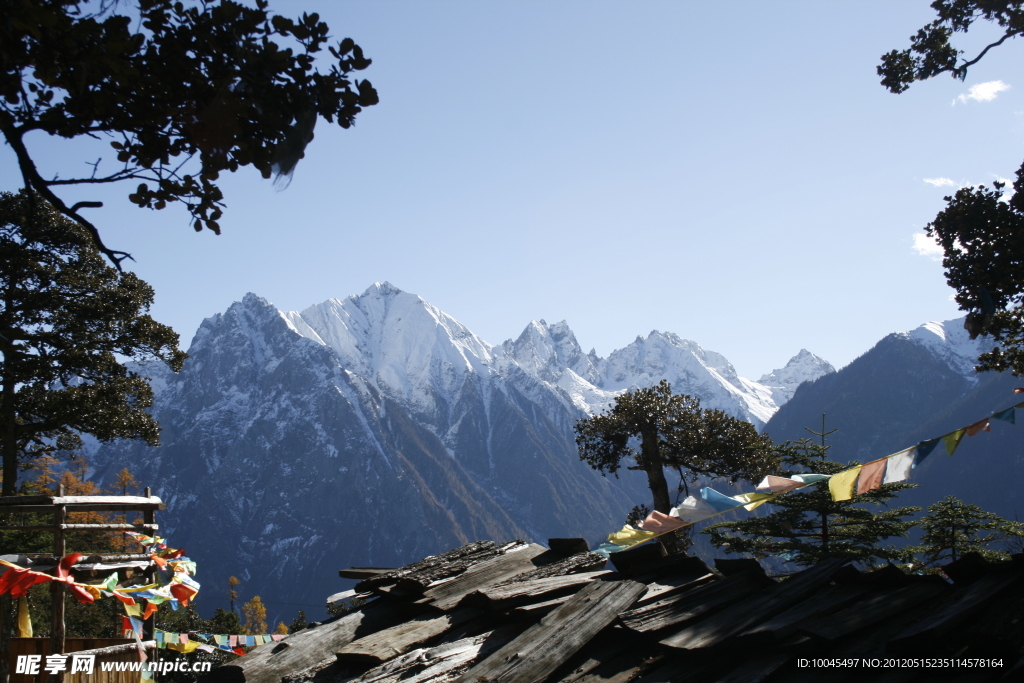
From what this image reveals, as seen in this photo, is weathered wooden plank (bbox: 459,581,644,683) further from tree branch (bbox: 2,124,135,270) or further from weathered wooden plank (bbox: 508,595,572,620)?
tree branch (bbox: 2,124,135,270)

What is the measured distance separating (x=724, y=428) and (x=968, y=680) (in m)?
18.5

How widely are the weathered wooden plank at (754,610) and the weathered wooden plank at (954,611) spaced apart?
0.98m

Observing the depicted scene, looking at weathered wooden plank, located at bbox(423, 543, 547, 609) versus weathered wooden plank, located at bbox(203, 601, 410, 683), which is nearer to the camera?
weathered wooden plank, located at bbox(203, 601, 410, 683)

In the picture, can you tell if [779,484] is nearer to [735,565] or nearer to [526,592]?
[735,565]

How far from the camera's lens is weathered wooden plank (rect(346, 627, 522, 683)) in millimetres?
5493

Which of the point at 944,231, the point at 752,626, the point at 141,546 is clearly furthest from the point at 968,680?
the point at 944,231

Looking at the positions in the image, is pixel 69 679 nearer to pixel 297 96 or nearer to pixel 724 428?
pixel 297 96

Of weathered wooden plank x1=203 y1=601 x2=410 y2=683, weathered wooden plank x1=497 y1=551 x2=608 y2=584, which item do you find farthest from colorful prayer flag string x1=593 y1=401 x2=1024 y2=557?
weathered wooden plank x1=203 y1=601 x2=410 y2=683

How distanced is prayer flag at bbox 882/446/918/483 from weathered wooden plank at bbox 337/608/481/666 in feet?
16.2

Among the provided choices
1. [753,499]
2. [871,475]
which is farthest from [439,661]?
[871,475]

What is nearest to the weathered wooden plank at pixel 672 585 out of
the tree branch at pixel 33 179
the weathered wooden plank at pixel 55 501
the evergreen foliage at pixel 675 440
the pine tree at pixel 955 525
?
the tree branch at pixel 33 179

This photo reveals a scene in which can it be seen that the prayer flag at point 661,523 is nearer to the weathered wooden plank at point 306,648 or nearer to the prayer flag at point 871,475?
the prayer flag at point 871,475

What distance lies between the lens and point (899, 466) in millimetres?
7613

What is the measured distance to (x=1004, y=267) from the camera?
11.8 m
